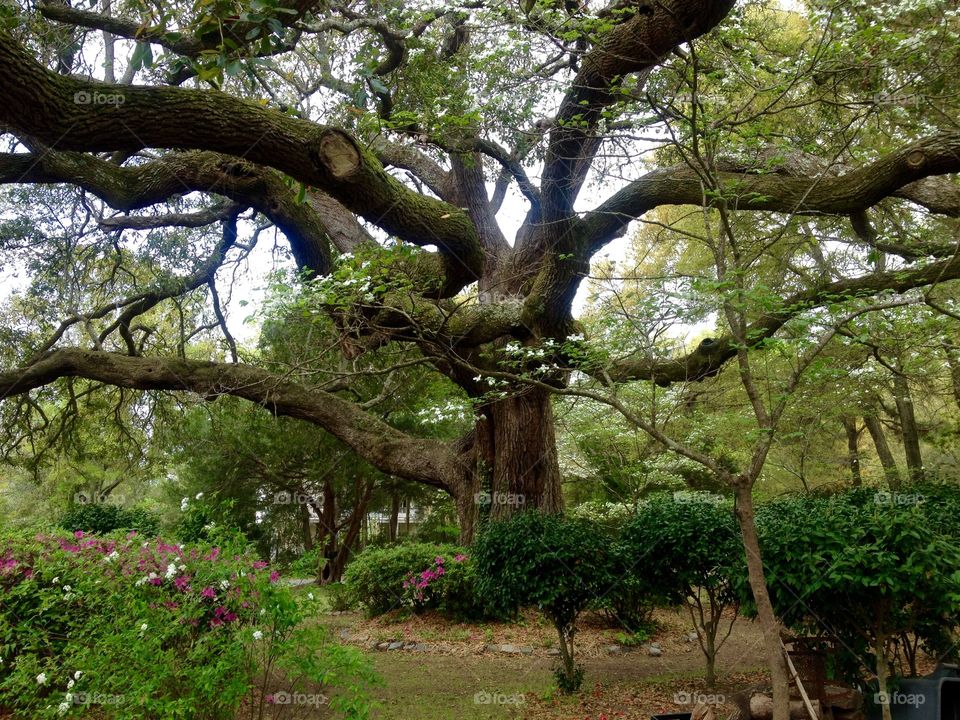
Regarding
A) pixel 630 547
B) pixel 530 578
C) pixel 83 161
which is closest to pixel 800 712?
pixel 630 547

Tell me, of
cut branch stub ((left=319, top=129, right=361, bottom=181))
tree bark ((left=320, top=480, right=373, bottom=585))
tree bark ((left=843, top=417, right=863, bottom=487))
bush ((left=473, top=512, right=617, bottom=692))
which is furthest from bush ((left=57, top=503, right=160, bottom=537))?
tree bark ((left=843, top=417, right=863, bottom=487))

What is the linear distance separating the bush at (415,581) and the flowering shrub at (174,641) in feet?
14.2

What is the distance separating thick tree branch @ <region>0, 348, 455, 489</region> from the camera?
323 inches

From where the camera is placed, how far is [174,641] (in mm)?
3854

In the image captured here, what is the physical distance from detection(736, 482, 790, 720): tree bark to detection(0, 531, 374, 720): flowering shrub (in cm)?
230

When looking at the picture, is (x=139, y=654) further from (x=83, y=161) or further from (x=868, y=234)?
(x=868, y=234)

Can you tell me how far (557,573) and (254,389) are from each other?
4.66 metres

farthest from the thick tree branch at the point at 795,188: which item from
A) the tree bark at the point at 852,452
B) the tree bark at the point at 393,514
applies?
the tree bark at the point at 393,514

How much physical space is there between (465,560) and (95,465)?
12.4 meters

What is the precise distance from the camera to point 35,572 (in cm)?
470

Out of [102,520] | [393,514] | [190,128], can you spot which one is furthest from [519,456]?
[393,514]

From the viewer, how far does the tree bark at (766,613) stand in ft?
13.0

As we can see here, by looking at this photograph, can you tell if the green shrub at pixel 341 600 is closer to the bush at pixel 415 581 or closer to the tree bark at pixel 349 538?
the bush at pixel 415 581

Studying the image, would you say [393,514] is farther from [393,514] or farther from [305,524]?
[305,524]
